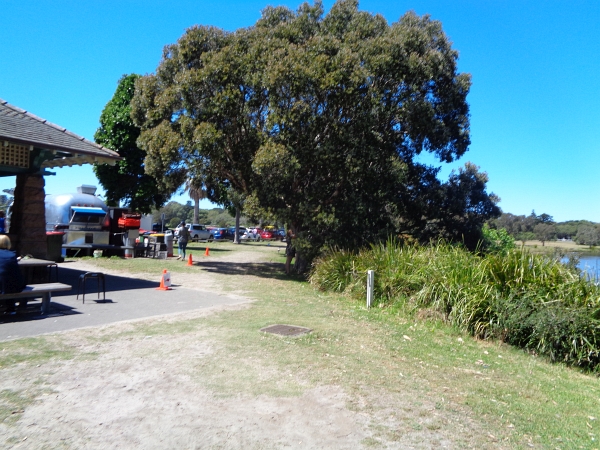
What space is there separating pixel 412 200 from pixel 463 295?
8.87 m

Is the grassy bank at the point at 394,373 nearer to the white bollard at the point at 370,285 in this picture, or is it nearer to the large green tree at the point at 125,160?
the white bollard at the point at 370,285

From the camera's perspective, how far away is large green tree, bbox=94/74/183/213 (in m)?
27.8

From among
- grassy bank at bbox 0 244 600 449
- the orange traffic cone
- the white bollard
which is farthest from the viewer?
the orange traffic cone

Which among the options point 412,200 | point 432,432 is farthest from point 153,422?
point 412,200

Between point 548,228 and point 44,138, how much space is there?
21.2 meters

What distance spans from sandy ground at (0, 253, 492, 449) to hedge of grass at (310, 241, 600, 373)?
173 inches

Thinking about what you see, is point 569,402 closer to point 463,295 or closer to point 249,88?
point 463,295

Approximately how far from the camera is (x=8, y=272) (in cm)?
837

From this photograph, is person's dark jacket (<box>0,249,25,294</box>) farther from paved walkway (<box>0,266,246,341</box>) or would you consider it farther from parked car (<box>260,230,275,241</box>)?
parked car (<box>260,230,275,241</box>)

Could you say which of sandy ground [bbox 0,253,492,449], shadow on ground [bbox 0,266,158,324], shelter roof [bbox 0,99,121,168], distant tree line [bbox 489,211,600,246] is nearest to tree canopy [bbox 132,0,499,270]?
shelter roof [bbox 0,99,121,168]

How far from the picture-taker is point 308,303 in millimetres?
12258

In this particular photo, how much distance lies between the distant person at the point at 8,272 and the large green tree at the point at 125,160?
60.7 feet

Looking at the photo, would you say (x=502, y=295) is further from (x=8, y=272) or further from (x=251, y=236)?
(x=251, y=236)

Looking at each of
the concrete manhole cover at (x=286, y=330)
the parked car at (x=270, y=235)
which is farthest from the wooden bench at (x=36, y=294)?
the parked car at (x=270, y=235)
